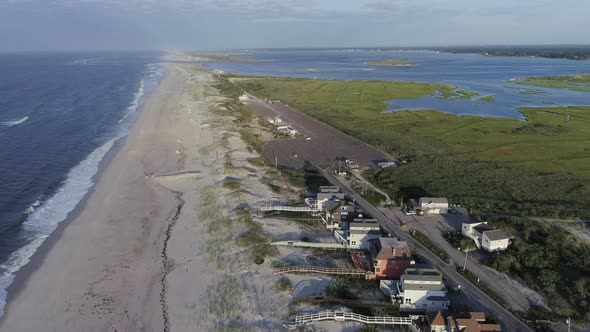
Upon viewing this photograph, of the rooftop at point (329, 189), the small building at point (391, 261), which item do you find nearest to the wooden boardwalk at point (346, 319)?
the small building at point (391, 261)

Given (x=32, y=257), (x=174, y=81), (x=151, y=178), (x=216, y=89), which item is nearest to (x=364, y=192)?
(x=151, y=178)

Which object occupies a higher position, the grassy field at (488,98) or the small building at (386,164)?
the grassy field at (488,98)

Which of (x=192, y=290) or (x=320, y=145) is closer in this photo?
(x=192, y=290)

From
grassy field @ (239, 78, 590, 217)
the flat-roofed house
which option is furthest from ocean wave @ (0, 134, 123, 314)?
grassy field @ (239, 78, 590, 217)

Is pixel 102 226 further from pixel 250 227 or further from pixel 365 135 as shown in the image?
pixel 365 135

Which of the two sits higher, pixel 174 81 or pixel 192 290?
pixel 174 81

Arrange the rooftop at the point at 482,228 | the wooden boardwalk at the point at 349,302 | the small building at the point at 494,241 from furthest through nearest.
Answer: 1. the rooftop at the point at 482,228
2. the small building at the point at 494,241
3. the wooden boardwalk at the point at 349,302

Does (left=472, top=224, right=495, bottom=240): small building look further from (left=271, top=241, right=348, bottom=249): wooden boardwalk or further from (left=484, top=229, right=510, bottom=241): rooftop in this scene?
(left=271, top=241, right=348, bottom=249): wooden boardwalk

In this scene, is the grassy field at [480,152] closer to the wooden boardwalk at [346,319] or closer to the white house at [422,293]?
the white house at [422,293]
